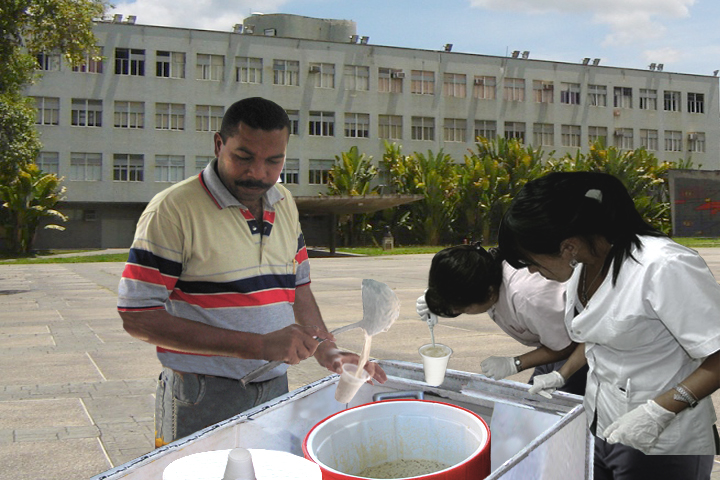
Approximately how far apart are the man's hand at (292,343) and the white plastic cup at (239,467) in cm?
69

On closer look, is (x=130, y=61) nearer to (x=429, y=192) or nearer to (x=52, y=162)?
(x=52, y=162)

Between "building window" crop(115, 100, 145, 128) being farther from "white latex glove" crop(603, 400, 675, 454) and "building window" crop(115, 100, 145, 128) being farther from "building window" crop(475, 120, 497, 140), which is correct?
"white latex glove" crop(603, 400, 675, 454)

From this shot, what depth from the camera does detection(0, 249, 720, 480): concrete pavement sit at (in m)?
3.78

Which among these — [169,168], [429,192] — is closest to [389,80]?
[429,192]

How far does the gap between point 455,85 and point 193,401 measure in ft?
128

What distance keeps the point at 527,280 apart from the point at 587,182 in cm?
81

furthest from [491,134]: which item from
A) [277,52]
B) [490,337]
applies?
[490,337]

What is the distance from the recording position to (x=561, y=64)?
137 feet

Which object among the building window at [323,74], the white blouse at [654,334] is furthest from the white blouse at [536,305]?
the building window at [323,74]

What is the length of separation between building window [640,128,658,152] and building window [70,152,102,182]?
1242 inches

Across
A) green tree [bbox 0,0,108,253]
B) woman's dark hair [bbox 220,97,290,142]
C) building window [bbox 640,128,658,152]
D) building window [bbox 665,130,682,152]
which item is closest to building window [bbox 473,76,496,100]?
building window [bbox 640,128,658,152]

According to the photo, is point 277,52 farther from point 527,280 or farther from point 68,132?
point 527,280

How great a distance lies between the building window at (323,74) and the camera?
1447 inches

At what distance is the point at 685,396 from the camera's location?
1752 millimetres
